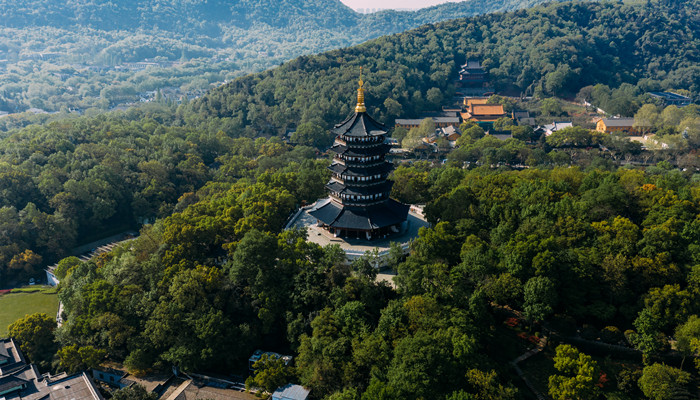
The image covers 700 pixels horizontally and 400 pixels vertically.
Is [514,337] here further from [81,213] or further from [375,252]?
[81,213]

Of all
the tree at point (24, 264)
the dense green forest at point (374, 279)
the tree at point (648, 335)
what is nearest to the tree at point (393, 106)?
the dense green forest at point (374, 279)

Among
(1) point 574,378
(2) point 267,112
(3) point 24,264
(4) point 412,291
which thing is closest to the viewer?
(1) point 574,378

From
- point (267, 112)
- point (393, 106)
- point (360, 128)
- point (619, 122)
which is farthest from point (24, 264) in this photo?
point (619, 122)

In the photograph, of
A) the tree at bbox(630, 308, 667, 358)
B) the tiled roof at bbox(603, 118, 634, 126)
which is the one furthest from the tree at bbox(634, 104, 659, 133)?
the tree at bbox(630, 308, 667, 358)

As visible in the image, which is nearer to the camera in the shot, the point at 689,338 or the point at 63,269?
the point at 689,338

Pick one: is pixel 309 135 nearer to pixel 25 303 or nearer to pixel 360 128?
pixel 360 128

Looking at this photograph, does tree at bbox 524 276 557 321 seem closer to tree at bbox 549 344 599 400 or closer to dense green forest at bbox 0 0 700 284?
tree at bbox 549 344 599 400
